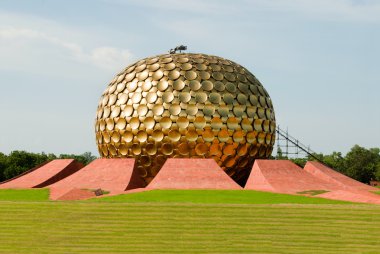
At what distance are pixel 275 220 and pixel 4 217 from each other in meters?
8.38

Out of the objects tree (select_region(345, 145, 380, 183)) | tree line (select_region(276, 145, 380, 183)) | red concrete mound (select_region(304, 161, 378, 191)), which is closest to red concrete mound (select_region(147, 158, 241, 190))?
red concrete mound (select_region(304, 161, 378, 191))

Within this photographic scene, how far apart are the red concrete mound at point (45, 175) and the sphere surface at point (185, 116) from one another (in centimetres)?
334

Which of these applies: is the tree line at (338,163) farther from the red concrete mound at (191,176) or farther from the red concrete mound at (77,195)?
the red concrete mound at (77,195)

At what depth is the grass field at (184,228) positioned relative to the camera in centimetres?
1430

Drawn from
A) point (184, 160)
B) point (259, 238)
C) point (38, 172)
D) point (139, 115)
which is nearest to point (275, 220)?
point (259, 238)

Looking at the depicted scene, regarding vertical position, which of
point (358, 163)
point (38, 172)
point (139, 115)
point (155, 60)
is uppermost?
point (155, 60)

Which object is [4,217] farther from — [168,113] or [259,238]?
[168,113]

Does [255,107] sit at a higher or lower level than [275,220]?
higher

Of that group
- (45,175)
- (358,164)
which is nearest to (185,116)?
(45,175)

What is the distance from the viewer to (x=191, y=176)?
2783cm

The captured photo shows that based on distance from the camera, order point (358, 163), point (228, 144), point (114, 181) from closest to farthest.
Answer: point (114, 181) < point (228, 144) < point (358, 163)

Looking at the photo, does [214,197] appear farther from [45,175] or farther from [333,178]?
[45,175]

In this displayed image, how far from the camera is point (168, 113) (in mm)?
30484

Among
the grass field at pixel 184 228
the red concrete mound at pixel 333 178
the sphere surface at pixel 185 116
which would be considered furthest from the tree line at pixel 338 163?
the grass field at pixel 184 228
